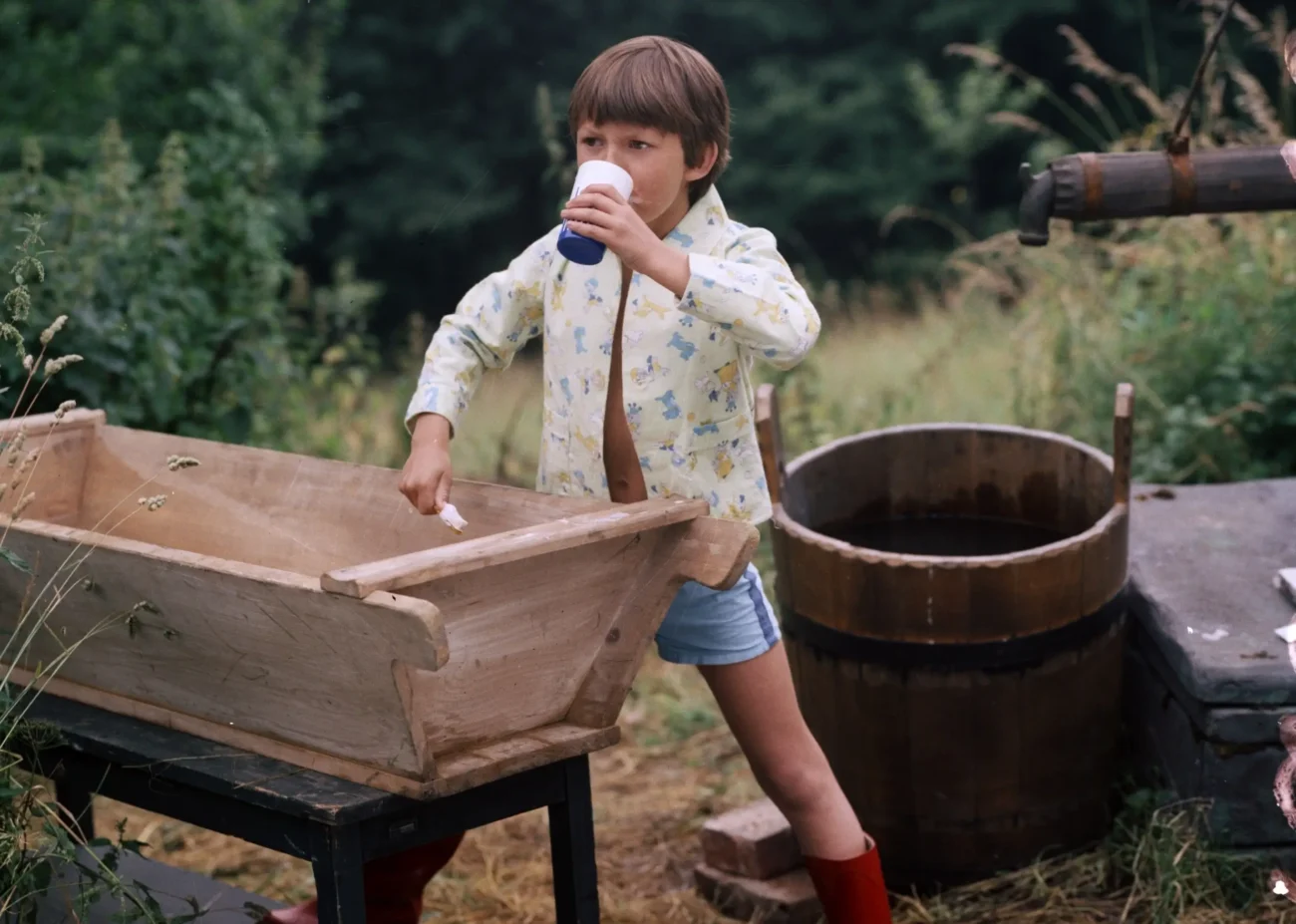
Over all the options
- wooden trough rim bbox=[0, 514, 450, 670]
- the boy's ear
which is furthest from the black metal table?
the boy's ear

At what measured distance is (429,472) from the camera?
2424 millimetres

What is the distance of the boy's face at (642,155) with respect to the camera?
2.35 m

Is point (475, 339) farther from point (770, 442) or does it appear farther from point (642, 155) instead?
point (770, 442)

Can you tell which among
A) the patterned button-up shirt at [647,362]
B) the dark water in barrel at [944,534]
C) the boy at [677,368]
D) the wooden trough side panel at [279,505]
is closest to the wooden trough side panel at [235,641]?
the wooden trough side panel at [279,505]

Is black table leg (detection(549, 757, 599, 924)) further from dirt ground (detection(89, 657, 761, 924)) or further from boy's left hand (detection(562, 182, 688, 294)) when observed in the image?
dirt ground (detection(89, 657, 761, 924))

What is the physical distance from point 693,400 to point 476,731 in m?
0.64

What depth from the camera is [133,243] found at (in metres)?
4.61

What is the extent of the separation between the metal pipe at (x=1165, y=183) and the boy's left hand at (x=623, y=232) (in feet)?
3.47

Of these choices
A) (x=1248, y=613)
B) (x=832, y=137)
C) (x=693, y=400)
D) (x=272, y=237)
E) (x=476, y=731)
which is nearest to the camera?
(x=476, y=731)

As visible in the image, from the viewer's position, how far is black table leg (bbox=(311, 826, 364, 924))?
2.05 m

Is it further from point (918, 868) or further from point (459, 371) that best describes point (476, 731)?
point (918, 868)

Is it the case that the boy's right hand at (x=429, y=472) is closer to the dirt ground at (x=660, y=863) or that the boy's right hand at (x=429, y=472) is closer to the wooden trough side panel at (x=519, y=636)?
the wooden trough side panel at (x=519, y=636)

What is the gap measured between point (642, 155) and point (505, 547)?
2.35 feet

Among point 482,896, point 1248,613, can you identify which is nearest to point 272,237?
point 482,896
